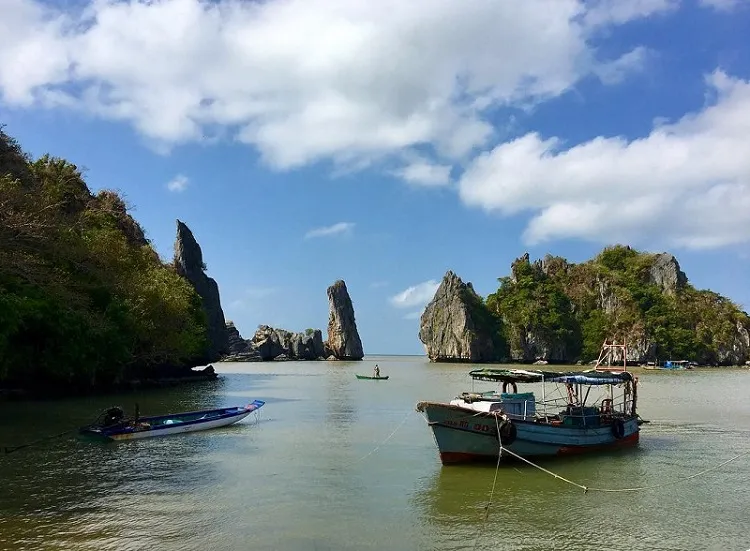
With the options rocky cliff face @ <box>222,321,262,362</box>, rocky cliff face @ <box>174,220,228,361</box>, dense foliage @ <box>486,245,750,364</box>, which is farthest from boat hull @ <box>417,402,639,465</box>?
rocky cliff face @ <box>222,321,262,362</box>

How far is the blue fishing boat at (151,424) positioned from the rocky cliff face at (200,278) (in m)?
63.2

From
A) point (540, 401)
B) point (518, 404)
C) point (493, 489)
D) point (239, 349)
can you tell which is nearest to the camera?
point (493, 489)

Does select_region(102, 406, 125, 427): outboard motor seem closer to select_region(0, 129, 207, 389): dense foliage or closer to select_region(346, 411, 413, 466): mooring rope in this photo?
select_region(0, 129, 207, 389): dense foliage

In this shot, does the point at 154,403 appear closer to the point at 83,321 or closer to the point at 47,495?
the point at 83,321

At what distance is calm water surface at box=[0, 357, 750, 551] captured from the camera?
11828 mm

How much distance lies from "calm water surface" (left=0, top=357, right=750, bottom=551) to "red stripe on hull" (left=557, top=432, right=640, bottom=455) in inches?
12.1

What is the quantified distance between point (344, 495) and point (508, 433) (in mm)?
5344

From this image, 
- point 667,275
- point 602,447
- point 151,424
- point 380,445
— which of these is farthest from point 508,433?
point 667,275

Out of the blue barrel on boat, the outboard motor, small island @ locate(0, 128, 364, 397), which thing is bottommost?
the outboard motor

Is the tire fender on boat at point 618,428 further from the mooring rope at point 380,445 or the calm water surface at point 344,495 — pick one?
the mooring rope at point 380,445

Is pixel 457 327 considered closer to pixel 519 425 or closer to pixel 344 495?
pixel 519 425

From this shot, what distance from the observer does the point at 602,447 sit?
2083 cm

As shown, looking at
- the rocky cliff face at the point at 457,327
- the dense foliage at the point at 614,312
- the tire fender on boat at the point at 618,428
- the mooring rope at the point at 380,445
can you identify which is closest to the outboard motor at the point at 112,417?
the mooring rope at the point at 380,445

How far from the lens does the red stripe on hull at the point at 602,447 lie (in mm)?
19427
